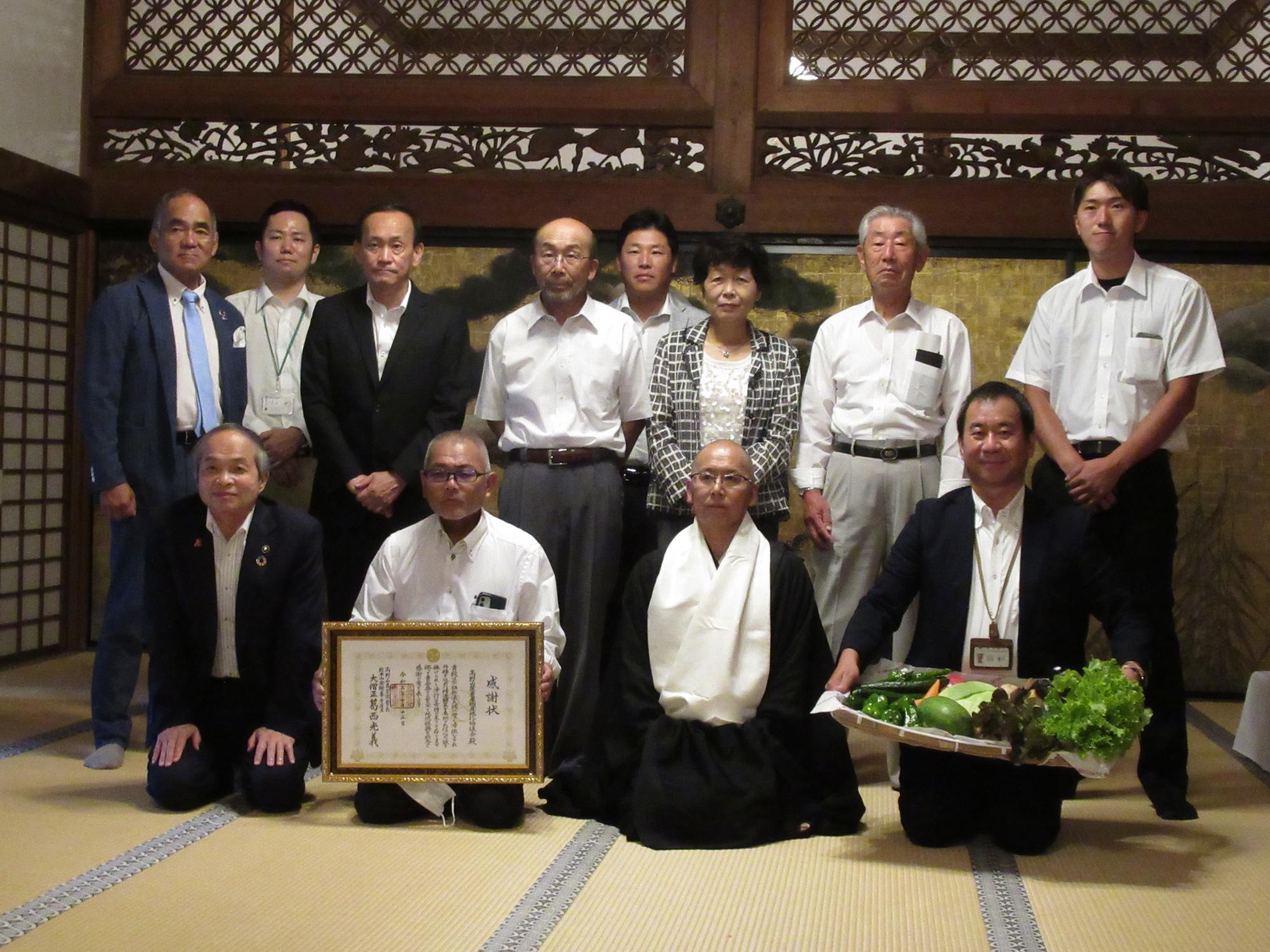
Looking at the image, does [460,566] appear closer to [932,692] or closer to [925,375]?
[932,692]

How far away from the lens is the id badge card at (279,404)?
4703mm

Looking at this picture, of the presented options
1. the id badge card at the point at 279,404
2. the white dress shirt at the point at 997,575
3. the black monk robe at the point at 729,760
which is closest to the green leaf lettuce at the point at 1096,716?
the white dress shirt at the point at 997,575

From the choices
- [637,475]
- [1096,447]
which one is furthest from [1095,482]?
[637,475]

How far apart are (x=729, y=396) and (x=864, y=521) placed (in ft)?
1.79

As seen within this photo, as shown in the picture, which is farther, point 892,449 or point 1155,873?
point 892,449

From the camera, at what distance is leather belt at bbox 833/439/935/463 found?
4.03m

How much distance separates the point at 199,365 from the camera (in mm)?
4316

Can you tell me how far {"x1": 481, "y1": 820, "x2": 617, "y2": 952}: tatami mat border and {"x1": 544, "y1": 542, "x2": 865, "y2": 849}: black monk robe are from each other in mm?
96

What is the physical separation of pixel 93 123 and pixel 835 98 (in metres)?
3.09

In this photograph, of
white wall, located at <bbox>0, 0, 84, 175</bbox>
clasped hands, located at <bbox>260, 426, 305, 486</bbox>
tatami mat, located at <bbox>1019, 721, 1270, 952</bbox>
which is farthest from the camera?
white wall, located at <bbox>0, 0, 84, 175</bbox>

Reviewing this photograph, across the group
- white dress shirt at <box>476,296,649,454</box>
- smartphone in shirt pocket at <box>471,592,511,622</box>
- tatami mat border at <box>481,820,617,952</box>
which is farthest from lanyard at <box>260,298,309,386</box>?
tatami mat border at <box>481,820,617,952</box>

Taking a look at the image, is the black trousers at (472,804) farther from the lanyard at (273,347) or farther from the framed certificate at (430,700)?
the lanyard at (273,347)

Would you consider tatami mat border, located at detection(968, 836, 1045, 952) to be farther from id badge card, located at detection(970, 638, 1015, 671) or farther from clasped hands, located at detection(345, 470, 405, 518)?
clasped hands, located at detection(345, 470, 405, 518)

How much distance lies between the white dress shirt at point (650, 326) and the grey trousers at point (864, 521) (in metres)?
0.66
